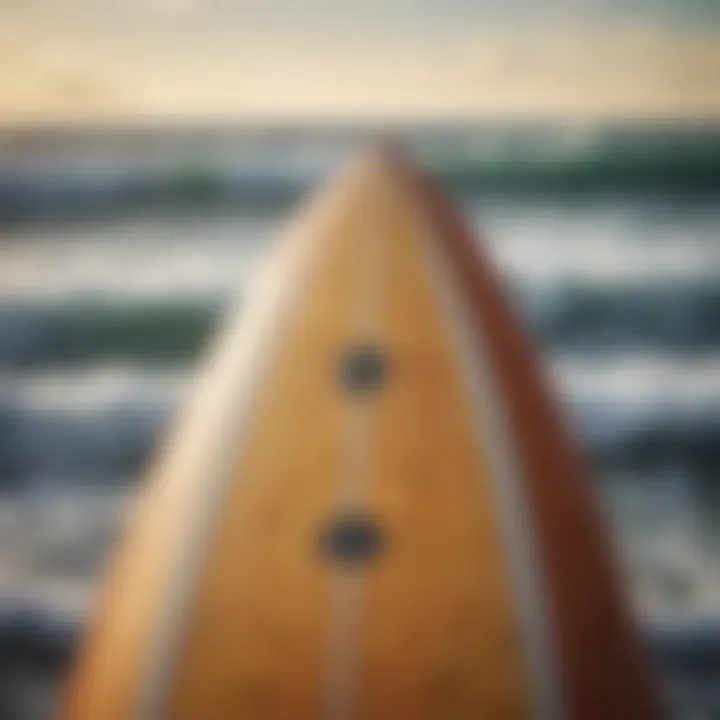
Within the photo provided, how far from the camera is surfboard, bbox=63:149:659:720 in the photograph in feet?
2.29

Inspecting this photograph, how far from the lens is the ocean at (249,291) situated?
91 cm

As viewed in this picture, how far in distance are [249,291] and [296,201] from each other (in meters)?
0.15

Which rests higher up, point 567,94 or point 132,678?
Answer: point 567,94

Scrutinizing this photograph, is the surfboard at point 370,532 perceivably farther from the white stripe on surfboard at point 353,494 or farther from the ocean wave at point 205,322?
the ocean wave at point 205,322

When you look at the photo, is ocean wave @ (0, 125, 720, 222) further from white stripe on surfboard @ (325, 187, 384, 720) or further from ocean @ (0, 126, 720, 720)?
white stripe on surfboard @ (325, 187, 384, 720)

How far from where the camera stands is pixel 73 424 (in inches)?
38.0

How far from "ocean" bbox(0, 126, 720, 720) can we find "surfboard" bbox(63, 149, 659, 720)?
129mm

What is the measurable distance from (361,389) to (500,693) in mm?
193

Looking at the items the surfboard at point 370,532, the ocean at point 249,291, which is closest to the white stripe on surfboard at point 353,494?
the surfboard at point 370,532

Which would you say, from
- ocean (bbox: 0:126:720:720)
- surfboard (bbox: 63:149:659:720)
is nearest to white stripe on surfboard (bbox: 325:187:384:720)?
surfboard (bbox: 63:149:659:720)

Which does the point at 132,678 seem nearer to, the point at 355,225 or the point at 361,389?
the point at 361,389

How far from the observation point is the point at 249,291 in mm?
893

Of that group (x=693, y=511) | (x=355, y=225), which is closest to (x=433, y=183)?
(x=355, y=225)

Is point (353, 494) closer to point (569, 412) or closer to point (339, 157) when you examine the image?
point (569, 412)
